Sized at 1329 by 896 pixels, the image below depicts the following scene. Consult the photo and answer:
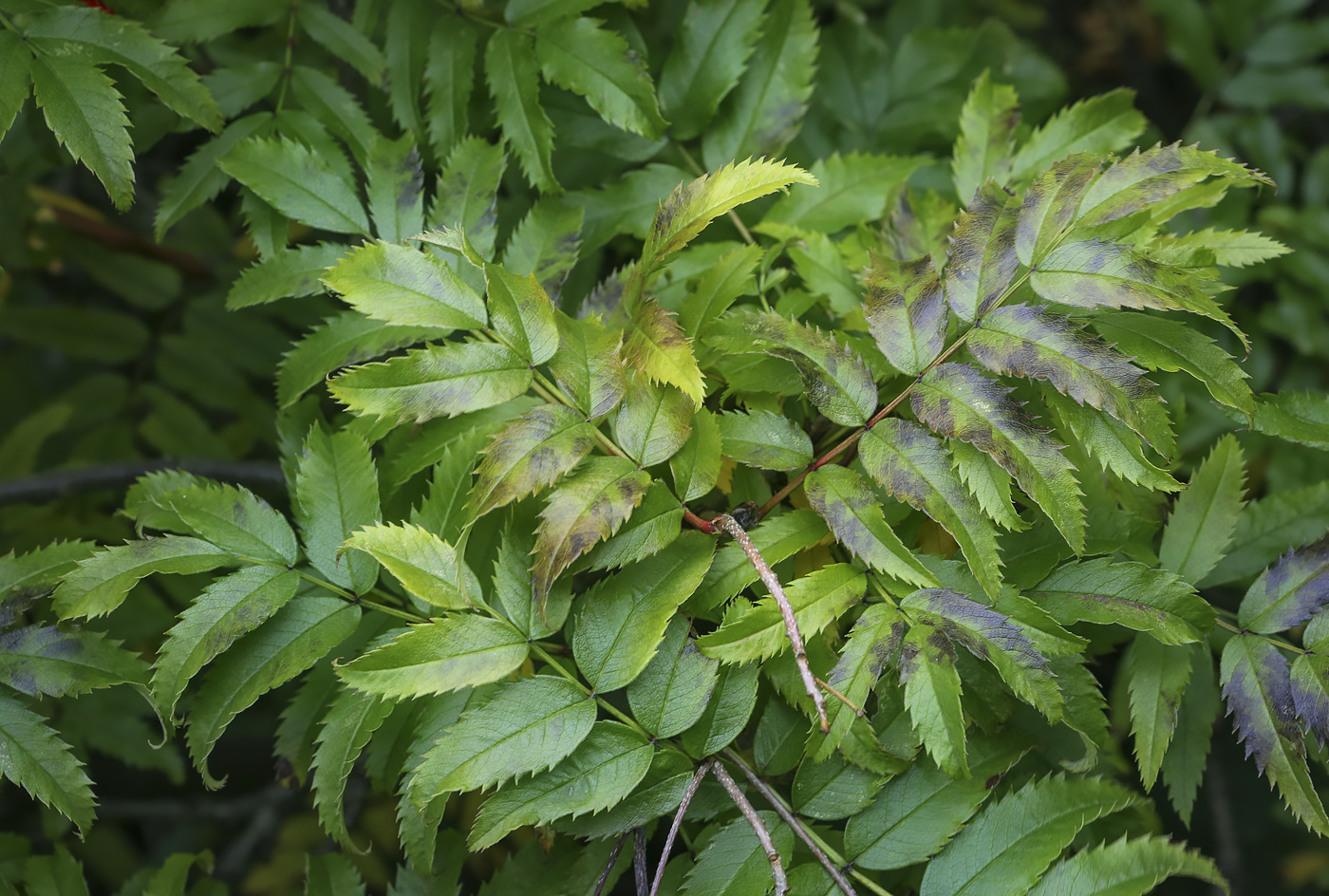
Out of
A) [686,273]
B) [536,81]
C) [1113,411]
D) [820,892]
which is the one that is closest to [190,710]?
[820,892]

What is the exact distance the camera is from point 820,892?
42.1 inches

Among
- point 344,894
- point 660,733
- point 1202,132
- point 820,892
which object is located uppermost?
point 1202,132

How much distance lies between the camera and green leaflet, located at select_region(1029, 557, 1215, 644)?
106 cm

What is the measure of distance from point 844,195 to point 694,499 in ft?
2.18

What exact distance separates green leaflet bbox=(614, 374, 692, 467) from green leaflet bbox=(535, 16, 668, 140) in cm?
54

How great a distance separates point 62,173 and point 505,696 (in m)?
2.15

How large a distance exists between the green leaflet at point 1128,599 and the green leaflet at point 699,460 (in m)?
0.48

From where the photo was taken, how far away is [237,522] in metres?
1.15

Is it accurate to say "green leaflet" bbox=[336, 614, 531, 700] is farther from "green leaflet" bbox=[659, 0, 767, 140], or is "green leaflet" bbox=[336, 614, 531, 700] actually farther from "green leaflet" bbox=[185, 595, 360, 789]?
"green leaflet" bbox=[659, 0, 767, 140]

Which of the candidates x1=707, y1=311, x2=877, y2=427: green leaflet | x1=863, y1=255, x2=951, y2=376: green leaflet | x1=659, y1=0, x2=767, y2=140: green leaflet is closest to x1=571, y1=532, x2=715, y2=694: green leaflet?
x1=707, y1=311, x2=877, y2=427: green leaflet

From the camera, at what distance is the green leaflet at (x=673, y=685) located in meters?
1.03

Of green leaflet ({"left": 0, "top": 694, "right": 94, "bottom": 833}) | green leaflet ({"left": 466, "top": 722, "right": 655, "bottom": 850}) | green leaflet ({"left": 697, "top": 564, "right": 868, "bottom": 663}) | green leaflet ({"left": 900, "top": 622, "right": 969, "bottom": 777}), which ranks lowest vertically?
green leaflet ({"left": 0, "top": 694, "right": 94, "bottom": 833})

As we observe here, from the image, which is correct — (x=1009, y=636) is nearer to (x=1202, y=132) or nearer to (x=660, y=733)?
(x=660, y=733)

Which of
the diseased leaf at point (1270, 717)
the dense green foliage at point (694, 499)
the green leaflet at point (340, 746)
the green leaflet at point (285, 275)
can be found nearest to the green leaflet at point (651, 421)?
the dense green foliage at point (694, 499)
